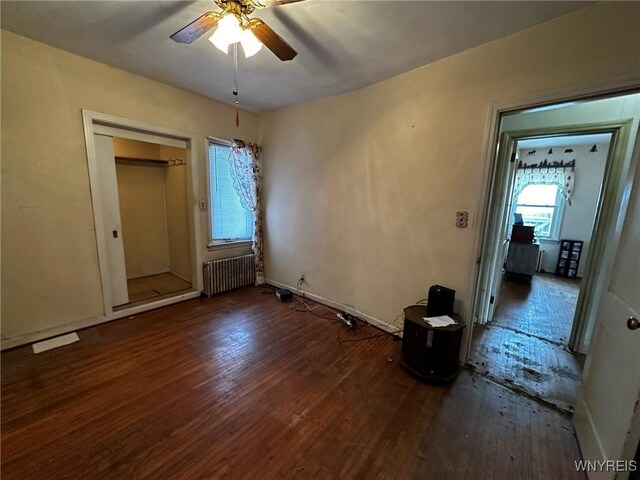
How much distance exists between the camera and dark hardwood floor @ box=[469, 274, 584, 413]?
6.77ft

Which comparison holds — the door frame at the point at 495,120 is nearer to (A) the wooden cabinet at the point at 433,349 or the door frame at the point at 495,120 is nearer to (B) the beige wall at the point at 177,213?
(A) the wooden cabinet at the point at 433,349

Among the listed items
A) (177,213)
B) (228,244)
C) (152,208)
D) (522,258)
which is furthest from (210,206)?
(522,258)

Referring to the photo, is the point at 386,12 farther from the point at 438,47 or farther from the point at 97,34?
the point at 97,34

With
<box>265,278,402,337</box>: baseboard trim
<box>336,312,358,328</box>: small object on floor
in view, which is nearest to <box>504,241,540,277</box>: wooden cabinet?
<box>265,278,402,337</box>: baseboard trim

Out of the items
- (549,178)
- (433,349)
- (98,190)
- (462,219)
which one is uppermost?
(549,178)

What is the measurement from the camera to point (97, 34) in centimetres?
206

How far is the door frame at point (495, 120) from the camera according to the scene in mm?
1560

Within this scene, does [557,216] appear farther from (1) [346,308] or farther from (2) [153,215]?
(2) [153,215]

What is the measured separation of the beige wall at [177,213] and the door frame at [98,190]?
1.41ft

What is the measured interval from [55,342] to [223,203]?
239 cm

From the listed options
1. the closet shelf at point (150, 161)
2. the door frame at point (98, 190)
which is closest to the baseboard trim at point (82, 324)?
the door frame at point (98, 190)

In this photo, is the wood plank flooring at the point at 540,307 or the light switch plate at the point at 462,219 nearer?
the light switch plate at the point at 462,219

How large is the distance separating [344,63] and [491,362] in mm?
3139

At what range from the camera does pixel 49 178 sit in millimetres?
2395
